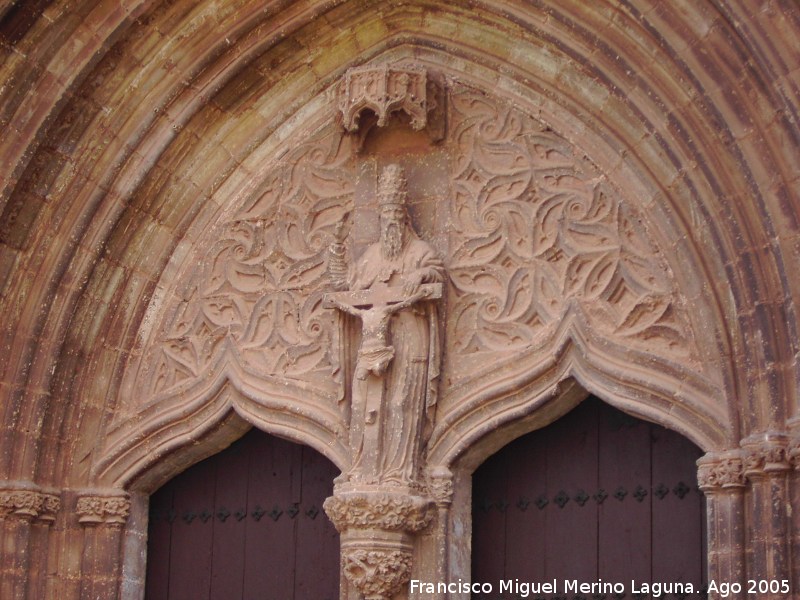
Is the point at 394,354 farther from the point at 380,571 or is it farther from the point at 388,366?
the point at 380,571

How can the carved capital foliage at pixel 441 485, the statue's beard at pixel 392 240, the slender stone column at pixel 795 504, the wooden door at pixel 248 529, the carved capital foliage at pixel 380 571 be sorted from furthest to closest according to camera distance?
1. the wooden door at pixel 248 529
2. the statue's beard at pixel 392 240
3. the carved capital foliage at pixel 441 485
4. the carved capital foliage at pixel 380 571
5. the slender stone column at pixel 795 504

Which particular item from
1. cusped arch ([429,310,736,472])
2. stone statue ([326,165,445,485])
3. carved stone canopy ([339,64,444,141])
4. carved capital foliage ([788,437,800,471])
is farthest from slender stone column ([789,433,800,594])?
carved stone canopy ([339,64,444,141])

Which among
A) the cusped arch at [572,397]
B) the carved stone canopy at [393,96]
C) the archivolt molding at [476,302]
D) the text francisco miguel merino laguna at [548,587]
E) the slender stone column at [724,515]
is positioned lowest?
the text francisco miguel merino laguna at [548,587]

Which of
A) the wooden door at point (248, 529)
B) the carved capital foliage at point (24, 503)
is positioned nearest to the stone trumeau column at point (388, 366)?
the wooden door at point (248, 529)

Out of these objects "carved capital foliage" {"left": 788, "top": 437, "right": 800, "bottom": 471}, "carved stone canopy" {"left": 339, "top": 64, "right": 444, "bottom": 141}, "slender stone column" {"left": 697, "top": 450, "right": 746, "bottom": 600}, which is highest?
"carved stone canopy" {"left": 339, "top": 64, "right": 444, "bottom": 141}

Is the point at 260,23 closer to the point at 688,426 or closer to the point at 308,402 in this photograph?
the point at 308,402

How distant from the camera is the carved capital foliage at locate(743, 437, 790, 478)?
817cm

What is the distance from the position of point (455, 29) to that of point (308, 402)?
214cm

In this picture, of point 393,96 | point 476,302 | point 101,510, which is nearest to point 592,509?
point 476,302

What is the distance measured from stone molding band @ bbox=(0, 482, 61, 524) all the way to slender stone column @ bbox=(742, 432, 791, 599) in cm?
385

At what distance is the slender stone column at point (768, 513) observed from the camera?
8078 mm

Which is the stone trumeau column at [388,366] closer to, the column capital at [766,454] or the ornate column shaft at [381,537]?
the ornate column shaft at [381,537]

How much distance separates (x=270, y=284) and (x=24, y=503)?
1762 millimetres

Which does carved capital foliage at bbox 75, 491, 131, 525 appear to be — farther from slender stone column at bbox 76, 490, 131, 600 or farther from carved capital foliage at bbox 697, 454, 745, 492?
carved capital foliage at bbox 697, 454, 745, 492
